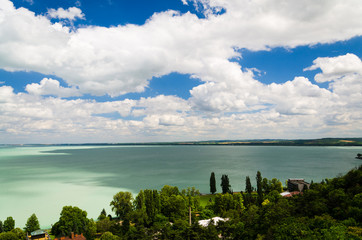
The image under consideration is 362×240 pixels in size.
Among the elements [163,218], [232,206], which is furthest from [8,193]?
[232,206]

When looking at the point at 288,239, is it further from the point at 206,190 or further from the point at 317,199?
the point at 206,190

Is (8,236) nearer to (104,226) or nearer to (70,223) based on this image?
(70,223)

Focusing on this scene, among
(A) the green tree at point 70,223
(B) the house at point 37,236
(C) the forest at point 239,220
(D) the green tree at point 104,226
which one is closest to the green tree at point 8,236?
(C) the forest at point 239,220

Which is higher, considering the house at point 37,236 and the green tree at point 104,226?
the green tree at point 104,226

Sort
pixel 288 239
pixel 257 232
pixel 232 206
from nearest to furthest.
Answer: pixel 288 239 < pixel 257 232 < pixel 232 206

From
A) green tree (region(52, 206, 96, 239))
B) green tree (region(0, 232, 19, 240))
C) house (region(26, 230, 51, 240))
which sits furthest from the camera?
green tree (region(52, 206, 96, 239))

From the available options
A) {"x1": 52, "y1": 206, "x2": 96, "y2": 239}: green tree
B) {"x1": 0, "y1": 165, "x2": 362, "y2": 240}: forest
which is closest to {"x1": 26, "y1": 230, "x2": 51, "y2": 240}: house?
{"x1": 0, "y1": 165, "x2": 362, "y2": 240}: forest

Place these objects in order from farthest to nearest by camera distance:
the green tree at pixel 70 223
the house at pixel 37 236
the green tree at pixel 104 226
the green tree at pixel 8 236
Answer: the green tree at pixel 70 223, the house at pixel 37 236, the green tree at pixel 104 226, the green tree at pixel 8 236

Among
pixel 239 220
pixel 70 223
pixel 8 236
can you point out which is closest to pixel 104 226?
pixel 70 223

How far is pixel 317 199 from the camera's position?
143 ft

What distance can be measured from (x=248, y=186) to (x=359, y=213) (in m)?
53.3

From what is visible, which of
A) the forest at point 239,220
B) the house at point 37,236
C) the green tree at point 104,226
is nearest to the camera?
the forest at point 239,220

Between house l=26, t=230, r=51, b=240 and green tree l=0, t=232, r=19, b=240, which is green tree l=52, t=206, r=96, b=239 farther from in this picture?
green tree l=0, t=232, r=19, b=240

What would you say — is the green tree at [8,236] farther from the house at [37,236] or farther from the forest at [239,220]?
the house at [37,236]
